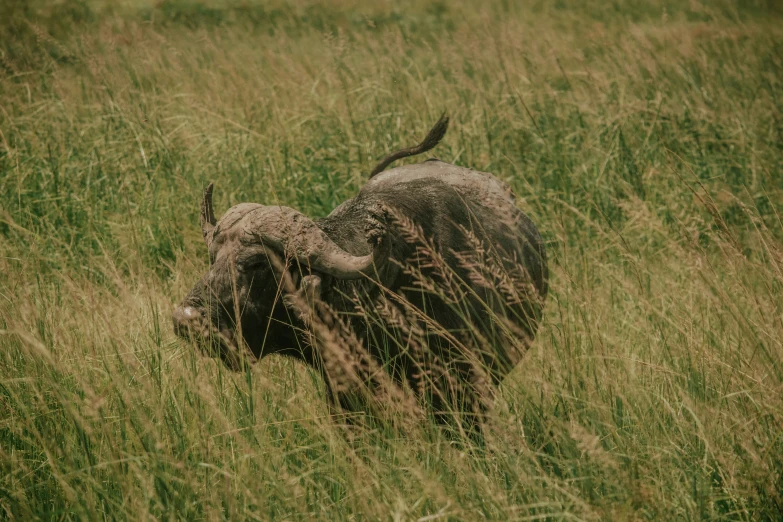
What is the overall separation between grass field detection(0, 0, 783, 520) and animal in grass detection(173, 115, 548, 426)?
185 mm

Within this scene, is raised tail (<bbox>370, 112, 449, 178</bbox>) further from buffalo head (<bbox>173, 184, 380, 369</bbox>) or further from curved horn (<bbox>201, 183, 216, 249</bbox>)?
buffalo head (<bbox>173, 184, 380, 369</bbox>)

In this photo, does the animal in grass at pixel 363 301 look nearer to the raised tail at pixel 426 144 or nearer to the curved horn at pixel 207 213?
the curved horn at pixel 207 213

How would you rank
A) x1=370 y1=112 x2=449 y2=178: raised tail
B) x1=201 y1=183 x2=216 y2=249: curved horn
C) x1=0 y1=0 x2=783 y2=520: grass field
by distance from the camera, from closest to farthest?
x1=0 y1=0 x2=783 y2=520: grass field, x1=201 y1=183 x2=216 y2=249: curved horn, x1=370 y1=112 x2=449 y2=178: raised tail

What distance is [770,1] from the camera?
1702 cm

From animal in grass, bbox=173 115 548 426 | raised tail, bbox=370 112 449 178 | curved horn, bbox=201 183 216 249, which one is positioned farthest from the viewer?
raised tail, bbox=370 112 449 178

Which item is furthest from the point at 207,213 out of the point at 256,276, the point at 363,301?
the point at 363,301

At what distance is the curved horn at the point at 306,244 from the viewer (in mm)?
3387

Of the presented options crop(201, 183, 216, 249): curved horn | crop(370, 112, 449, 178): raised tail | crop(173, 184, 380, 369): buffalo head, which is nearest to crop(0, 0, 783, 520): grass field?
crop(173, 184, 380, 369): buffalo head

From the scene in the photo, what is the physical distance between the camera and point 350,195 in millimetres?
6184

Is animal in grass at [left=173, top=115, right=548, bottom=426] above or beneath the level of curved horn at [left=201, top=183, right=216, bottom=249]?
beneath

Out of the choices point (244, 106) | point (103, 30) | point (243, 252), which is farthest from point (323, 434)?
point (103, 30)

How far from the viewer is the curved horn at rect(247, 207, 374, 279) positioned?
3387mm

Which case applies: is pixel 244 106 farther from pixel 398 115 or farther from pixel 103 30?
pixel 103 30

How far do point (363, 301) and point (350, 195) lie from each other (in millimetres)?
2684
